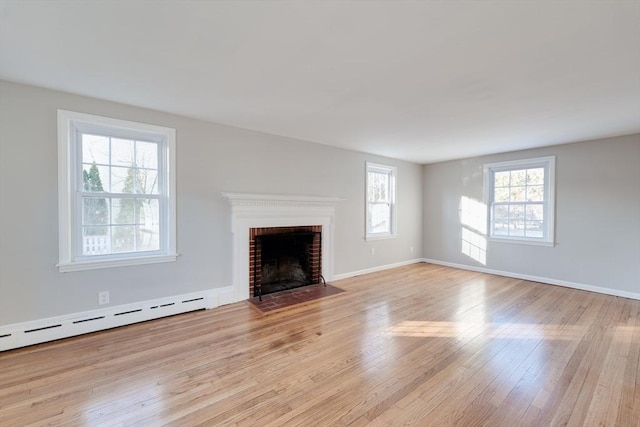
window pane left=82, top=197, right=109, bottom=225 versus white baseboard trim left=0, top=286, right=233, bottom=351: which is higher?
window pane left=82, top=197, right=109, bottom=225

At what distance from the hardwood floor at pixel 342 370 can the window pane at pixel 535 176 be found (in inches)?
89.6

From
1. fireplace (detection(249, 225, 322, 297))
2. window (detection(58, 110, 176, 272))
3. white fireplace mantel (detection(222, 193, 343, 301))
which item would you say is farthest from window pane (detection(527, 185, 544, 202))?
window (detection(58, 110, 176, 272))

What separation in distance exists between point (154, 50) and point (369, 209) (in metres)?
4.29

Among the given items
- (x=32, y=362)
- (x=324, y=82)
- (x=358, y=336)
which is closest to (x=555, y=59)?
(x=324, y=82)

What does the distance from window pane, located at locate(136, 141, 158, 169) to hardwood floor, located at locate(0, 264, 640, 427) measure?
182cm

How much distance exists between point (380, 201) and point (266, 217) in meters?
2.73

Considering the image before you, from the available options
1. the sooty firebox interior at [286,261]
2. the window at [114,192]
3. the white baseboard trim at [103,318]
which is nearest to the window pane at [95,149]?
the window at [114,192]

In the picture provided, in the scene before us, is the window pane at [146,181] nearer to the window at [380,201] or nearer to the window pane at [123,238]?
the window pane at [123,238]

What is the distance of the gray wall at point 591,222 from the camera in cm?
398

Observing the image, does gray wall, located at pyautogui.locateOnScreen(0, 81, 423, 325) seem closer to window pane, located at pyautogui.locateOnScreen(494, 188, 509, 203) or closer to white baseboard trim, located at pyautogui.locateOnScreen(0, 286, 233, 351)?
white baseboard trim, located at pyautogui.locateOnScreen(0, 286, 233, 351)

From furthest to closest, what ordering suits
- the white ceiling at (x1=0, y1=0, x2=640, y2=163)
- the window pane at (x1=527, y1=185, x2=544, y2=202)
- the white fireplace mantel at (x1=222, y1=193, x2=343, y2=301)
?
the window pane at (x1=527, y1=185, x2=544, y2=202), the white fireplace mantel at (x1=222, y1=193, x2=343, y2=301), the white ceiling at (x1=0, y1=0, x2=640, y2=163)

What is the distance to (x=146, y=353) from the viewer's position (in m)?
2.41

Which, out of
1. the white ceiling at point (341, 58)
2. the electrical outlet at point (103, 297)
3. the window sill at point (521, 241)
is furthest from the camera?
the window sill at point (521, 241)

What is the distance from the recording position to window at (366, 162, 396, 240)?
549cm
